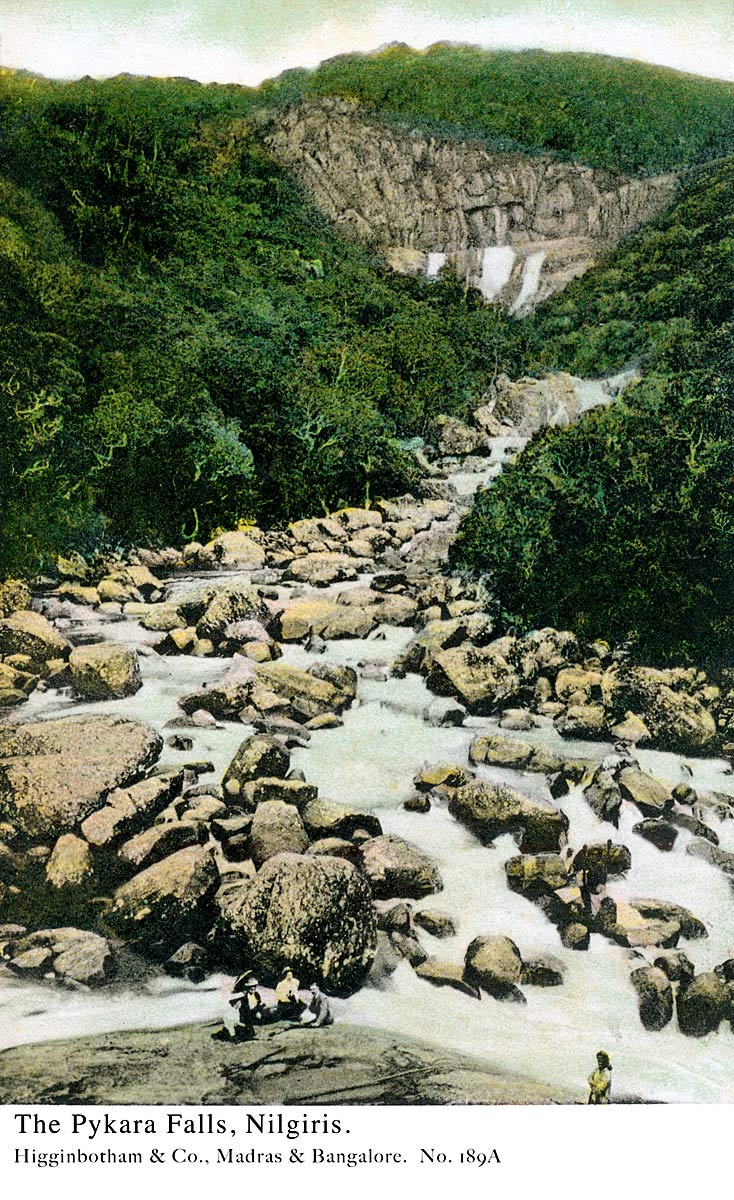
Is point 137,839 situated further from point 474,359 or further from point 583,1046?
point 474,359

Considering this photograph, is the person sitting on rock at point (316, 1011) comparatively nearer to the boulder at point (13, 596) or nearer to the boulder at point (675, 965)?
the boulder at point (675, 965)

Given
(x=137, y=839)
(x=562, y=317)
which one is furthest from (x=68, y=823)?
(x=562, y=317)

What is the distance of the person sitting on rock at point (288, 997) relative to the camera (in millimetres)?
3109

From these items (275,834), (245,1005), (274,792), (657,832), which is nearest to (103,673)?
(274,792)

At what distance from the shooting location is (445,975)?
126 inches

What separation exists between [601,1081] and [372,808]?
4.45 feet

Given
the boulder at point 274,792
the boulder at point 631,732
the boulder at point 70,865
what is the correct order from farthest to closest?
the boulder at point 631,732
the boulder at point 274,792
the boulder at point 70,865

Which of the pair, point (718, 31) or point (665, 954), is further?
point (718, 31)

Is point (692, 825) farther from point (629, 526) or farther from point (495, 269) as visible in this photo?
point (495, 269)

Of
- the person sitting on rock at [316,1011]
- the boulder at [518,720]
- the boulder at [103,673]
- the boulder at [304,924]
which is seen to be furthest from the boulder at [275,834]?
the boulder at [518,720]

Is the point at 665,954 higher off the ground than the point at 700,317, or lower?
lower

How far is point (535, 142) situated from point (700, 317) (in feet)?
3.91
